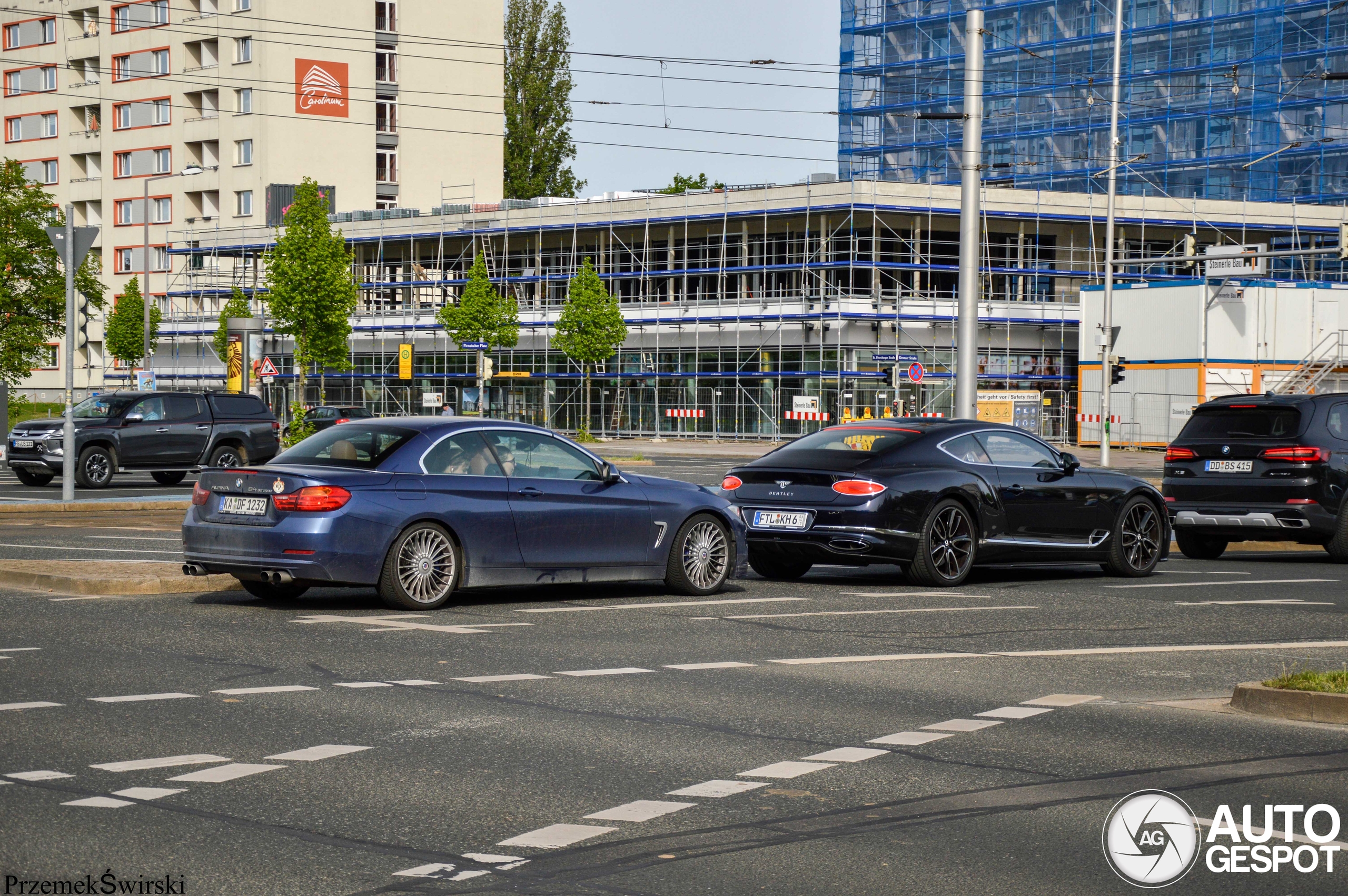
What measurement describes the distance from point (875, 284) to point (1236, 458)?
41.8 meters

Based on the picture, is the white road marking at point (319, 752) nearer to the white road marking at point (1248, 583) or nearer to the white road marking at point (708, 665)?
the white road marking at point (708, 665)

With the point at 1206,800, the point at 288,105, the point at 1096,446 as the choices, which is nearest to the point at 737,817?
the point at 1206,800

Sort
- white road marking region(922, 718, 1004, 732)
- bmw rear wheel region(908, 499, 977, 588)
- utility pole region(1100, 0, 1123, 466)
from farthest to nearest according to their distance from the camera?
1. utility pole region(1100, 0, 1123, 466)
2. bmw rear wheel region(908, 499, 977, 588)
3. white road marking region(922, 718, 1004, 732)

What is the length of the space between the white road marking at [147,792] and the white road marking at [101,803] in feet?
0.19

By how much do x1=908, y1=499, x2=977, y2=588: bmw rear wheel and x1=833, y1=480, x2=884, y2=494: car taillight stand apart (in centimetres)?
54

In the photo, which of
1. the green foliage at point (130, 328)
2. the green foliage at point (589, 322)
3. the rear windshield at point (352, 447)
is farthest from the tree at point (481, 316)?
the rear windshield at point (352, 447)

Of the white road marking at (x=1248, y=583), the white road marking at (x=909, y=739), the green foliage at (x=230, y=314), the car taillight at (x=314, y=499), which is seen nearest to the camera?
the white road marking at (x=909, y=739)

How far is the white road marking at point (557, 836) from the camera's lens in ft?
17.8

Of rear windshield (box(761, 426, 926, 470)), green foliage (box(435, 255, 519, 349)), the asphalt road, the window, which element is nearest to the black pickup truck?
rear windshield (box(761, 426, 926, 470))

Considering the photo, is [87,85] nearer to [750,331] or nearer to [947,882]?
[750,331]

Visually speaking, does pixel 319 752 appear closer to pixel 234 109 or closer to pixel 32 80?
pixel 234 109

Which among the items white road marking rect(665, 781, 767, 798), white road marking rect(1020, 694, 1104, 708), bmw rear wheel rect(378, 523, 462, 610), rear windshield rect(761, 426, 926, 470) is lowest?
white road marking rect(1020, 694, 1104, 708)

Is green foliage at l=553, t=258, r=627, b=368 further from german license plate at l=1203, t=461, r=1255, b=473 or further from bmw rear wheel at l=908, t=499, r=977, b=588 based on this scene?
bmw rear wheel at l=908, t=499, r=977, b=588

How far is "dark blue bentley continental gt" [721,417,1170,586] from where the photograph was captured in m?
14.1
